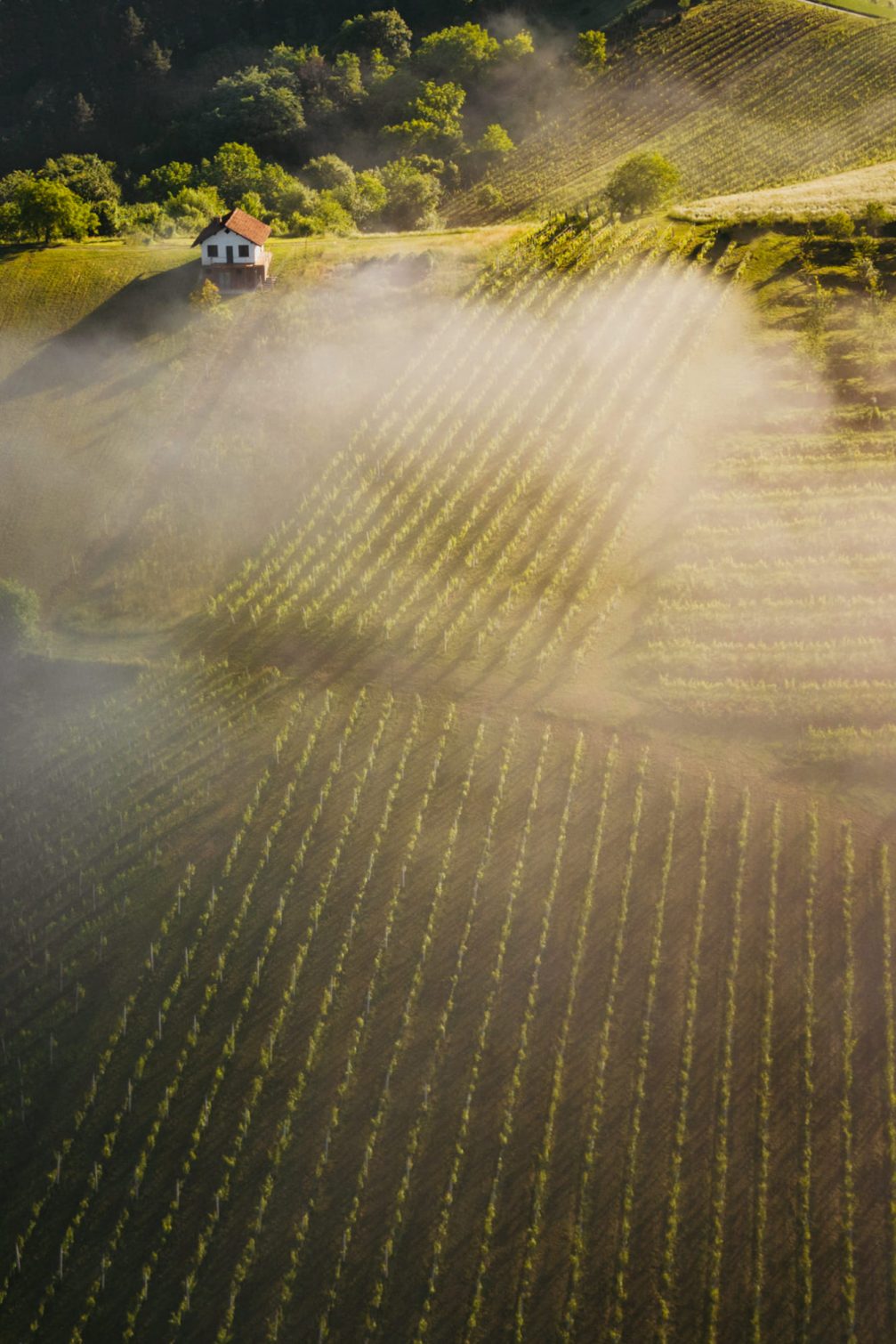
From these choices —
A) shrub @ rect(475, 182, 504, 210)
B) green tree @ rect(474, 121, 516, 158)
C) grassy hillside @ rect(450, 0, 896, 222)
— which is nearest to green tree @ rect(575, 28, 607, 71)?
grassy hillside @ rect(450, 0, 896, 222)

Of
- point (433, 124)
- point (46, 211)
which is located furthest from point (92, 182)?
point (433, 124)

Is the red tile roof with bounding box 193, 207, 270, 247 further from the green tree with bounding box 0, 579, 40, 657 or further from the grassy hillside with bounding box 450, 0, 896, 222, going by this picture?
the green tree with bounding box 0, 579, 40, 657

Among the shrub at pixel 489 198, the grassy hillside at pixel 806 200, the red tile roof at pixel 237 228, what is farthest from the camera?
the shrub at pixel 489 198

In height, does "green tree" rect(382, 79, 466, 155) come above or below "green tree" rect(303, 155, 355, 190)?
above

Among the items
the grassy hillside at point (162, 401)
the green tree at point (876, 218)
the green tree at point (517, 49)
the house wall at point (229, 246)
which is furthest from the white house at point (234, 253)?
the green tree at point (517, 49)

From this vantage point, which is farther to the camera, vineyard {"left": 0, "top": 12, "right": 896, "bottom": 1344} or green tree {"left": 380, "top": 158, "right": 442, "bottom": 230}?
green tree {"left": 380, "top": 158, "right": 442, "bottom": 230}

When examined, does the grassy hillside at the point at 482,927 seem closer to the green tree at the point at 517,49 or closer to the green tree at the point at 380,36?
the green tree at the point at 517,49

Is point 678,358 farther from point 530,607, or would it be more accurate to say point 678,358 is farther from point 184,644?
point 184,644
